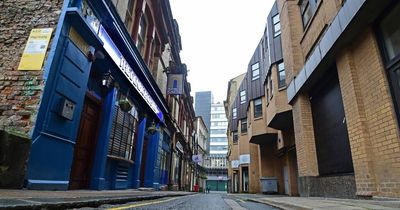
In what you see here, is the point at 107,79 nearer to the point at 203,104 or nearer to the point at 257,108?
the point at 257,108

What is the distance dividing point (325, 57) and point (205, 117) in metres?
84.6


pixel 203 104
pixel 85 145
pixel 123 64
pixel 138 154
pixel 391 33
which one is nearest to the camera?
pixel 391 33

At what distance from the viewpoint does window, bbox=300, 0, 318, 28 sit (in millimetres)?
9792

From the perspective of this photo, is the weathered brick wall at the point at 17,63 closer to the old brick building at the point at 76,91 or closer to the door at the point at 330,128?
the old brick building at the point at 76,91

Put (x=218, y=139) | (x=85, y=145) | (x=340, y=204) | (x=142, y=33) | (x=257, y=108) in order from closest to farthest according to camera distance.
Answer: (x=340, y=204), (x=85, y=145), (x=142, y=33), (x=257, y=108), (x=218, y=139)

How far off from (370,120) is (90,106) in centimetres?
740

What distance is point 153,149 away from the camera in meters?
13.3

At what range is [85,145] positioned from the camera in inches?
280

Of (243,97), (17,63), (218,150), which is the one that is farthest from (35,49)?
(218,150)

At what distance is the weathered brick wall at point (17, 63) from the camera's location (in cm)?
480

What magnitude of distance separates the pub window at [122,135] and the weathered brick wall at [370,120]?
7.03m

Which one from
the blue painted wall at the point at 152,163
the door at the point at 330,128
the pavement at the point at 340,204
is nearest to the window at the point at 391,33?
the door at the point at 330,128

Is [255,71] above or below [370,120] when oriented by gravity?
above

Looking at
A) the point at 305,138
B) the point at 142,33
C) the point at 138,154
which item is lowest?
the point at 138,154
